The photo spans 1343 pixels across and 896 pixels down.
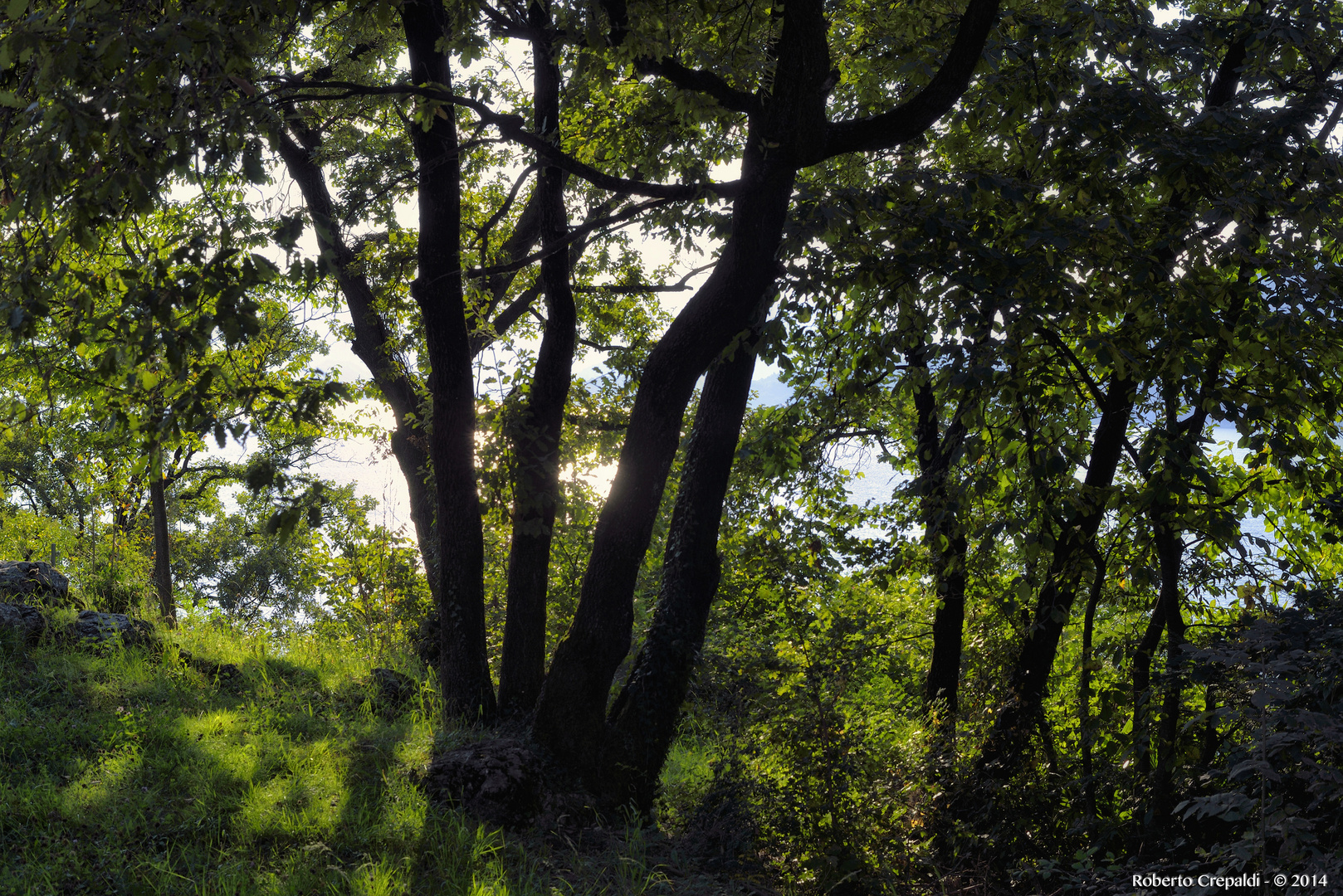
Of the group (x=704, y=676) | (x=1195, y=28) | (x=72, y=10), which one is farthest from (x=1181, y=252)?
(x=72, y=10)

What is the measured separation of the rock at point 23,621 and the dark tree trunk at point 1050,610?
25.3 ft

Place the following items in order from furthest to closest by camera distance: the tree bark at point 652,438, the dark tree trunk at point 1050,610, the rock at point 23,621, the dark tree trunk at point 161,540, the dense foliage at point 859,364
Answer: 1. the dark tree trunk at point 161,540
2. the rock at point 23,621
3. the tree bark at point 652,438
4. the dark tree trunk at point 1050,610
5. the dense foliage at point 859,364

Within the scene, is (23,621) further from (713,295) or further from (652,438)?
(713,295)

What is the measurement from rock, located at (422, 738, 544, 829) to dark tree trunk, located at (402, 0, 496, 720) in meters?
1.20

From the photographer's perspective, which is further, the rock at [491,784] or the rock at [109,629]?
the rock at [109,629]

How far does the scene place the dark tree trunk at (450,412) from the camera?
648 cm

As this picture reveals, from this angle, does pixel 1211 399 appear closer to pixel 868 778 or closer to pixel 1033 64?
pixel 1033 64

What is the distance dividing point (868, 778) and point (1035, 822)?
3.29 feet

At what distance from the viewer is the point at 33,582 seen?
319 inches

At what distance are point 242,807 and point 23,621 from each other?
408 centimetres

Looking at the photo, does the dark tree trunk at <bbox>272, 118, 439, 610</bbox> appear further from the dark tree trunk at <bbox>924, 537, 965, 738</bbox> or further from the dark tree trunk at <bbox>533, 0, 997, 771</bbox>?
the dark tree trunk at <bbox>924, 537, 965, 738</bbox>

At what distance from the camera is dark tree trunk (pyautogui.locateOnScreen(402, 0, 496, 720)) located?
21.3 feet

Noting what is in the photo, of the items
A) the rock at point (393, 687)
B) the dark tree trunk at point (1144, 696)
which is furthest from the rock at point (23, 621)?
the dark tree trunk at point (1144, 696)

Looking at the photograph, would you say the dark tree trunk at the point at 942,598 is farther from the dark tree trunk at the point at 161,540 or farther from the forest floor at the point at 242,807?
the dark tree trunk at the point at 161,540
